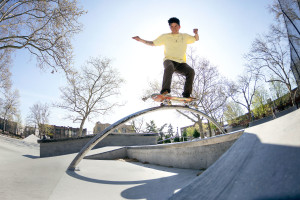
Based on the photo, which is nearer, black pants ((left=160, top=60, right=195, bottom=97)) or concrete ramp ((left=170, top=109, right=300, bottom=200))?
concrete ramp ((left=170, top=109, right=300, bottom=200))

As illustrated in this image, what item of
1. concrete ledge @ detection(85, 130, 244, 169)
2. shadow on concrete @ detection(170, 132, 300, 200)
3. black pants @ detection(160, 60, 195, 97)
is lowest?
concrete ledge @ detection(85, 130, 244, 169)

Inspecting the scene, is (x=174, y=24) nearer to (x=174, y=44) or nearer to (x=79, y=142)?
(x=174, y=44)

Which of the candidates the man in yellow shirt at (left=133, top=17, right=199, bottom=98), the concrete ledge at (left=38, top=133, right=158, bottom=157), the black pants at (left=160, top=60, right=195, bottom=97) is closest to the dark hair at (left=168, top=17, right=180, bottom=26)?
the man in yellow shirt at (left=133, top=17, right=199, bottom=98)

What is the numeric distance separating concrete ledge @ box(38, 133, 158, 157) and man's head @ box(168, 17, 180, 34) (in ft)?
27.6

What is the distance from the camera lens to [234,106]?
1575 inches

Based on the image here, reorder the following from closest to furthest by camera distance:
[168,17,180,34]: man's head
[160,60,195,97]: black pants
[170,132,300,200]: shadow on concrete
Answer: [170,132,300,200]: shadow on concrete, [160,60,195,97]: black pants, [168,17,180,34]: man's head

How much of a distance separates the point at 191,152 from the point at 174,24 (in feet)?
9.59

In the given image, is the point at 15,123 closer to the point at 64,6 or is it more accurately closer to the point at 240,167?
the point at 64,6

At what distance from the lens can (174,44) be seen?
12.4 ft

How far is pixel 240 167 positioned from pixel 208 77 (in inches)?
837

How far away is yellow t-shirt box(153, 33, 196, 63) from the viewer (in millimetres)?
3725

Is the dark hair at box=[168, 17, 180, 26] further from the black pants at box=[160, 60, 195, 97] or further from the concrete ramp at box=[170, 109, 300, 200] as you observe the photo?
the concrete ramp at box=[170, 109, 300, 200]

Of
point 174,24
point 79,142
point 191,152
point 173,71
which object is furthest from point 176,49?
point 79,142

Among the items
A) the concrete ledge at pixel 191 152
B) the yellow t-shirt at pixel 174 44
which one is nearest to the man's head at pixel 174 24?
the yellow t-shirt at pixel 174 44
